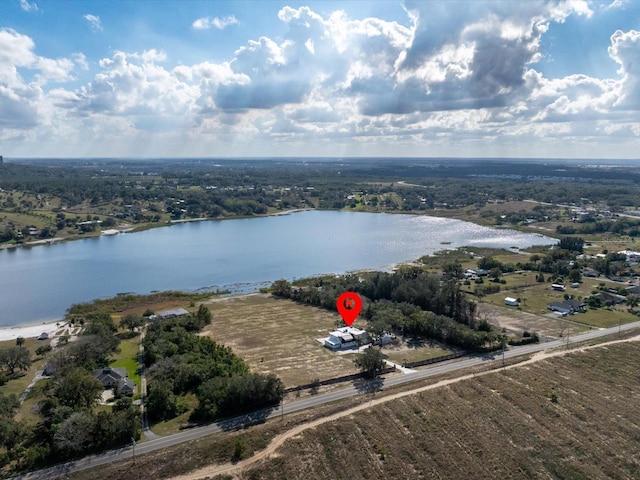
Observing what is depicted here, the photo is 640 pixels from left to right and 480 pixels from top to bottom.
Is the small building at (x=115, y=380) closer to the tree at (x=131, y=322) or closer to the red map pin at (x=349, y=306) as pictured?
the tree at (x=131, y=322)

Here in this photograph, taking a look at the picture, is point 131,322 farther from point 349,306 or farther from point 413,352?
point 413,352

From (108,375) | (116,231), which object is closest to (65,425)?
(108,375)

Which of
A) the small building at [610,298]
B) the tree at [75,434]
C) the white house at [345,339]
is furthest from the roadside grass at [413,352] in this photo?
the small building at [610,298]

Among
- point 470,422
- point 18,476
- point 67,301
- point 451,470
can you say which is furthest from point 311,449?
point 67,301

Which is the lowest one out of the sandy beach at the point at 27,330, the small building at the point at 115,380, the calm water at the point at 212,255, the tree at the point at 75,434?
the calm water at the point at 212,255

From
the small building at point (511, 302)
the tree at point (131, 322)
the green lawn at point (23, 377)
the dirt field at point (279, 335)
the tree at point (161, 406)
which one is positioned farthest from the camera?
the small building at point (511, 302)

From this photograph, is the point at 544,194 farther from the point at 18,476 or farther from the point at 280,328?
the point at 18,476
